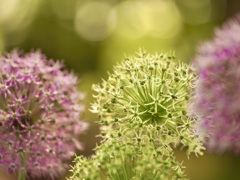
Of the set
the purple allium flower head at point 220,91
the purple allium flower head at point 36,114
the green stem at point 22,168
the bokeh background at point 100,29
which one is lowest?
the purple allium flower head at point 220,91

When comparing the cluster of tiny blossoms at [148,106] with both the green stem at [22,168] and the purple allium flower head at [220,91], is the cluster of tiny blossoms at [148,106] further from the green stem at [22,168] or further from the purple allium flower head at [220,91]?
the green stem at [22,168]

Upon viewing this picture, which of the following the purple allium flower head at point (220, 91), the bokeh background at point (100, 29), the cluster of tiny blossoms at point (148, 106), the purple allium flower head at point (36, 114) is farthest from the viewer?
the bokeh background at point (100, 29)

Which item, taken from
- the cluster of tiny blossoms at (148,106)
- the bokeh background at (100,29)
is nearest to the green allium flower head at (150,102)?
the cluster of tiny blossoms at (148,106)

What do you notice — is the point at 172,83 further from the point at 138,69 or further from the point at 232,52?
the point at 232,52

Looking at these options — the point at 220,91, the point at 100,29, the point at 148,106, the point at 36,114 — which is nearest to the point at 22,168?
the point at 36,114

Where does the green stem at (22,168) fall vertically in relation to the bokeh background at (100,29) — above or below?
below

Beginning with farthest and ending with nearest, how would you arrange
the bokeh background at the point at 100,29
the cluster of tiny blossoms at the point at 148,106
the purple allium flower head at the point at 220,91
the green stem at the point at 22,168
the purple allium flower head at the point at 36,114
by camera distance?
the bokeh background at the point at 100,29, the purple allium flower head at the point at 36,114, the green stem at the point at 22,168, the cluster of tiny blossoms at the point at 148,106, the purple allium flower head at the point at 220,91

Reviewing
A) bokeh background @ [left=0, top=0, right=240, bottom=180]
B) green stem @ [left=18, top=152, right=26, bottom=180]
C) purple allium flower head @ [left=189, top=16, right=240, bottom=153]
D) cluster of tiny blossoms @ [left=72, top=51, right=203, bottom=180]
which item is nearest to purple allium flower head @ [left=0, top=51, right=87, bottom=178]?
green stem @ [left=18, top=152, right=26, bottom=180]
